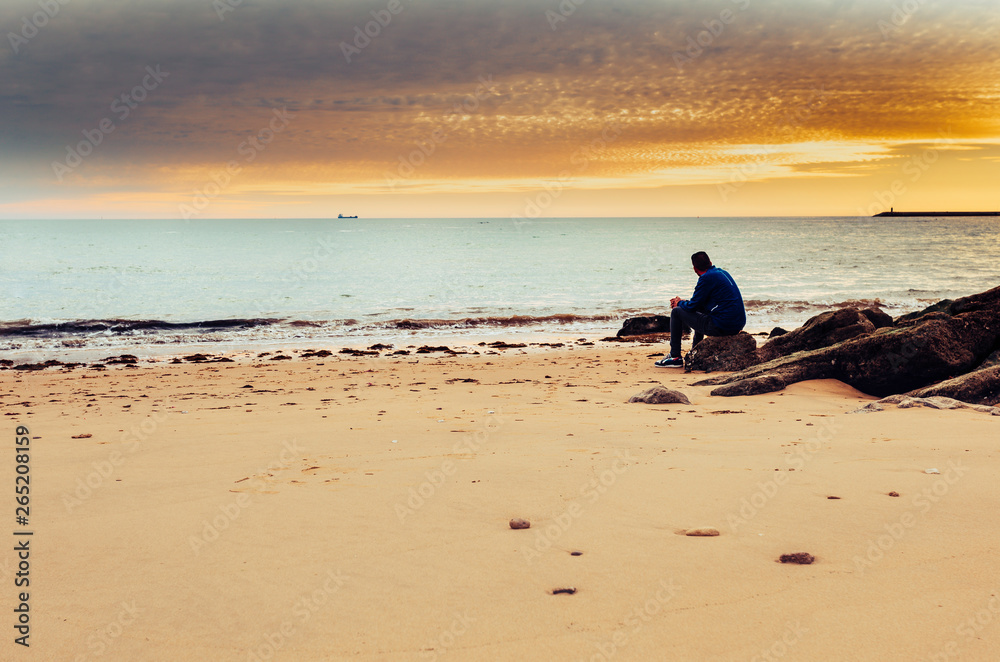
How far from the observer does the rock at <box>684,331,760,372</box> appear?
9922 millimetres

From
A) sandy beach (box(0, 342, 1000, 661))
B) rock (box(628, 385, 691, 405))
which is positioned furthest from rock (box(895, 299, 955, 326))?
rock (box(628, 385, 691, 405))

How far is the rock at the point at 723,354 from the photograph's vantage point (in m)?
9.92

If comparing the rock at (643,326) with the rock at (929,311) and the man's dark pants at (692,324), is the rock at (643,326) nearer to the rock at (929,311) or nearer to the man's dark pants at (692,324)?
the man's dark pants at (692,324)

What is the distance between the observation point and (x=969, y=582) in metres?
2.66

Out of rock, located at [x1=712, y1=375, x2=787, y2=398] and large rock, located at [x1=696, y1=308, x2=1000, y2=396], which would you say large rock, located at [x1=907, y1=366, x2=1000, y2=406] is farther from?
rock, located at [x1=712, y1=375, x2=787, y2=398]

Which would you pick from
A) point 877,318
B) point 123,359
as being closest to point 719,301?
point 877,318

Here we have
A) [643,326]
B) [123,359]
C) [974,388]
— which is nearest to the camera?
[974,388]

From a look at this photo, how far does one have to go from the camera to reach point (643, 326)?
18.0m

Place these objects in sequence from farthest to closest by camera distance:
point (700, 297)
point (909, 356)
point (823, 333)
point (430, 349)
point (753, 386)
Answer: point (430, 349) < point (700, 297) < point (823, 333) < point (753, 386) < point (909, 356)

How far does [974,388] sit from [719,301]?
4512 millimetres

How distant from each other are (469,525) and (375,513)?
621 mm

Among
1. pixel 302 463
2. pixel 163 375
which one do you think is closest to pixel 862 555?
pixel 302 463

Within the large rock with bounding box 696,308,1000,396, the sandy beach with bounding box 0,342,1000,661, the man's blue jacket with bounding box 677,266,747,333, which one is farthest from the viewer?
the man's blue jacket with bounding box 677,266,747,333

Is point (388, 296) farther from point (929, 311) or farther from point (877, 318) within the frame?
point (929, 311)
